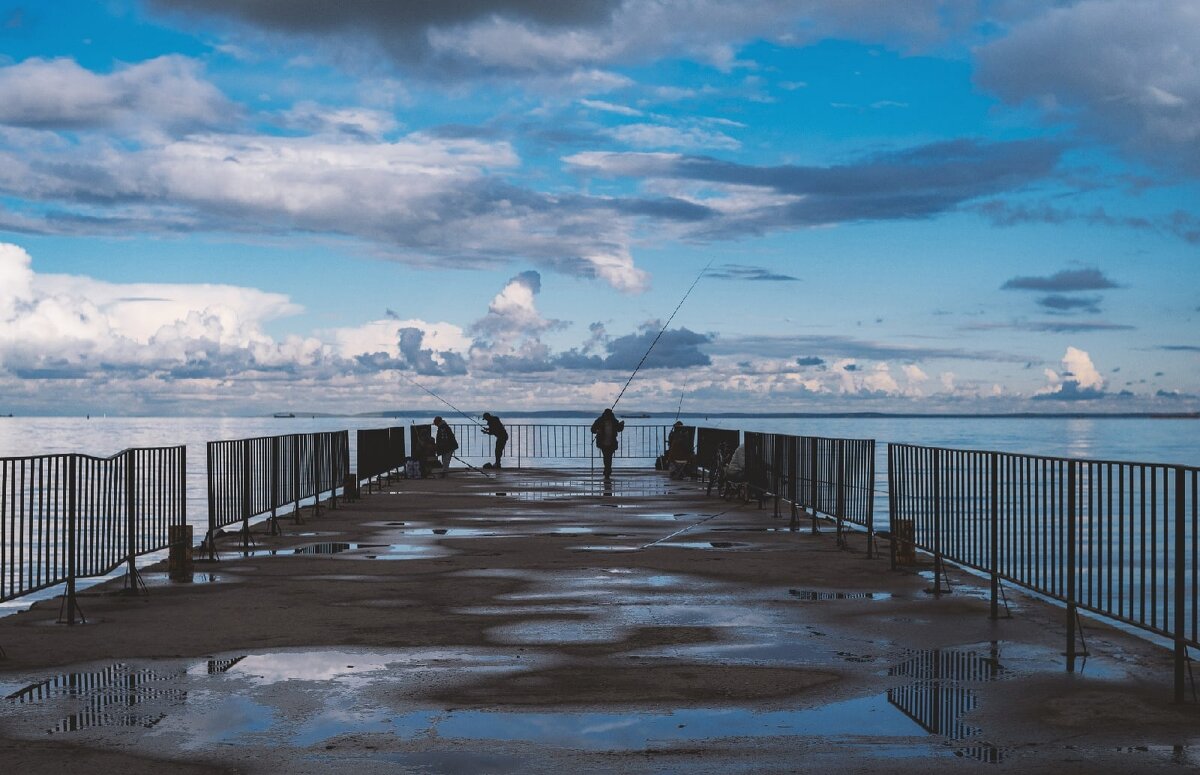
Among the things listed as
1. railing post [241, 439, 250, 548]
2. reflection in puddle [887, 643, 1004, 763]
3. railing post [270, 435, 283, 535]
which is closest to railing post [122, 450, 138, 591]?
railing post [241, 439, 250, 548]

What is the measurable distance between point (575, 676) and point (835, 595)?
185 inches

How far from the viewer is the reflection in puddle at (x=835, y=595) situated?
12305 millimetres

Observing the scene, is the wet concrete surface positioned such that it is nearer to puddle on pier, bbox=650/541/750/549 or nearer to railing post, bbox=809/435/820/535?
puddle on pier, bbox=650/541/750/549

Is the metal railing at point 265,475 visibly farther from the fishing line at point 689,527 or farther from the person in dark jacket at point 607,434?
the person in dark jacket at point 607,434

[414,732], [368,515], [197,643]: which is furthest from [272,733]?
[368,515]

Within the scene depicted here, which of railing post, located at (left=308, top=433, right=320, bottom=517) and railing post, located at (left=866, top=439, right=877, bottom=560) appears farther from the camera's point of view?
railing post, located at (left=308, top=433, right=320, bottom=517)

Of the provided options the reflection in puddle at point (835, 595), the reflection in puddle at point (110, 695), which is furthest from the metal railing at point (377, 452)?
the reflection in puddle at point (110, 695)

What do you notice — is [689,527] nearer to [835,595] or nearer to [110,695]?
[835,595]

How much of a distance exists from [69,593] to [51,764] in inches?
191

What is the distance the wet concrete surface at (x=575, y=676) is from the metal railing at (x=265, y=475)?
2686 mm

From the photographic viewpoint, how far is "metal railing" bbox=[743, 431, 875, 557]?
16.8 m

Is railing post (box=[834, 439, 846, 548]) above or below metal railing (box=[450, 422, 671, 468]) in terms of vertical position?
above

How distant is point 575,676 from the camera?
8539 millimetres

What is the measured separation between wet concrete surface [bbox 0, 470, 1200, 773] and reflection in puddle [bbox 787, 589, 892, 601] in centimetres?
3
